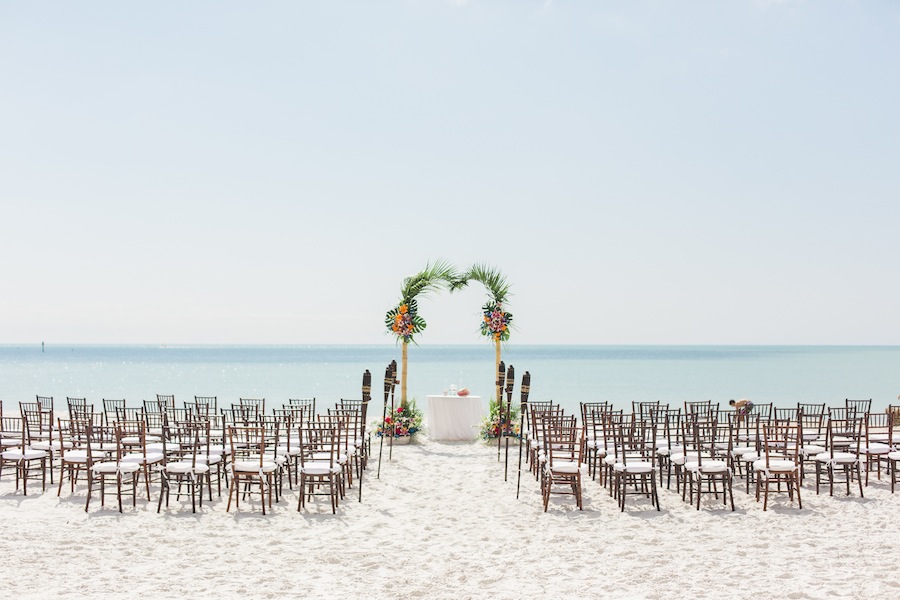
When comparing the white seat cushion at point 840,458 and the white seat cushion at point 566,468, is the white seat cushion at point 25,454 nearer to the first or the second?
the white seat cushion at point 566,468

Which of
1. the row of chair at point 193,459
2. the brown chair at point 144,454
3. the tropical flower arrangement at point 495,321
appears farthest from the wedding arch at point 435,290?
the brown chair at point 144,454

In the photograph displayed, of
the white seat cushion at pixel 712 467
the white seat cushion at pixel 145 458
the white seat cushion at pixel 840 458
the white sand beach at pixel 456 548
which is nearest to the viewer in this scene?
the white sand beach at pixel 456 548

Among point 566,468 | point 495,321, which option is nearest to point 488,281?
point 495,321

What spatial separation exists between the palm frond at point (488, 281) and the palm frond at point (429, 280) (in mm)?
163

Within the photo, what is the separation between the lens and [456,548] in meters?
7.02

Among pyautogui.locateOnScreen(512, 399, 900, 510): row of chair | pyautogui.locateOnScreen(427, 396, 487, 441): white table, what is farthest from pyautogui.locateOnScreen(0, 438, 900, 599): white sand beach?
pyautogui.locateOnScreen(427, 396, 487, 441): white table

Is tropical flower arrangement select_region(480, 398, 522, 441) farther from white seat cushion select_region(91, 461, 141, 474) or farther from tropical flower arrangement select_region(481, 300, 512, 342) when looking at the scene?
white seat cushion select_region(91, 461, 141, 474)

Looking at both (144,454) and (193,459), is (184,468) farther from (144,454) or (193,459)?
(144,454)

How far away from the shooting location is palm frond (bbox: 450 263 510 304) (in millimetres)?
15789

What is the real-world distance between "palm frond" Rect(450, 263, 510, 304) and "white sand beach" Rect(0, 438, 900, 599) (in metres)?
6.78

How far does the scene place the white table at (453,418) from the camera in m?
14.6

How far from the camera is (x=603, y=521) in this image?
799cm

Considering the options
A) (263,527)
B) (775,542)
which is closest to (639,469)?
(775,542)

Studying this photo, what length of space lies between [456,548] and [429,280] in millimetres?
9154
